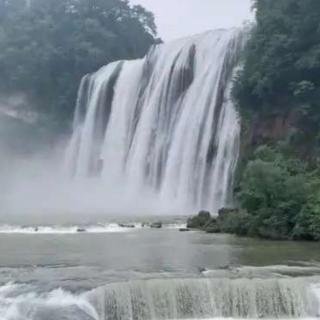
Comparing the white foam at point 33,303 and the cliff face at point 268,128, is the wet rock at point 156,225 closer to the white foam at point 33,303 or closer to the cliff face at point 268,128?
the cliff face at point 268,128

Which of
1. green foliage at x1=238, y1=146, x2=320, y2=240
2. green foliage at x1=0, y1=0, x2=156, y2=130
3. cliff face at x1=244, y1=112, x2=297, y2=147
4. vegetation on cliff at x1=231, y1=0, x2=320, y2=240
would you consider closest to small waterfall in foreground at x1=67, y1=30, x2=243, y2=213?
cliff face at x1=244, y1=112, x2=297, y2=147

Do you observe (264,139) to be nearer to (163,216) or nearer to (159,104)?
(163,216)

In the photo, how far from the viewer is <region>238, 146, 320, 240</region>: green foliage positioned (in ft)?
82.5

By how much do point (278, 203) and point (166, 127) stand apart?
16.4 meters

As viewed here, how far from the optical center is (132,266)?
18.8 m

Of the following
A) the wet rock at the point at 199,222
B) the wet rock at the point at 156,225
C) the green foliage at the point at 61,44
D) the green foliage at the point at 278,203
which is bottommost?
the wet rock at the point at 156,225

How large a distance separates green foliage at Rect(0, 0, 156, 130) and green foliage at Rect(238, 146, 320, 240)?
29.8 meters

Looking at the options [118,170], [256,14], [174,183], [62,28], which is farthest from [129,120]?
[62,28]

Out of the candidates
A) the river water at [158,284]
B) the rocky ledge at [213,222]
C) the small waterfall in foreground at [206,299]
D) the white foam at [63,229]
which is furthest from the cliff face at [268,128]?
the small waterfall in foreground at [206,299]

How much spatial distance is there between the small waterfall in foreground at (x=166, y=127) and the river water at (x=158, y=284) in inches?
607

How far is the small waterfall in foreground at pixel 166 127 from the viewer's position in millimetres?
37438

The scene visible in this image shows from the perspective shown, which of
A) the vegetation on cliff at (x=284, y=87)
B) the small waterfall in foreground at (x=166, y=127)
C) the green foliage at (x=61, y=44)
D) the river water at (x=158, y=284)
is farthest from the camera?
the green foliage at (x=61, y=44)

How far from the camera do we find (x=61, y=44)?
57875 mm

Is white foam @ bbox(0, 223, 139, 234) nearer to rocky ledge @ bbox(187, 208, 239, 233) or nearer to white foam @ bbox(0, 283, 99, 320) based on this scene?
rocky ledge @ bbox(187, 208, 239, 233)
